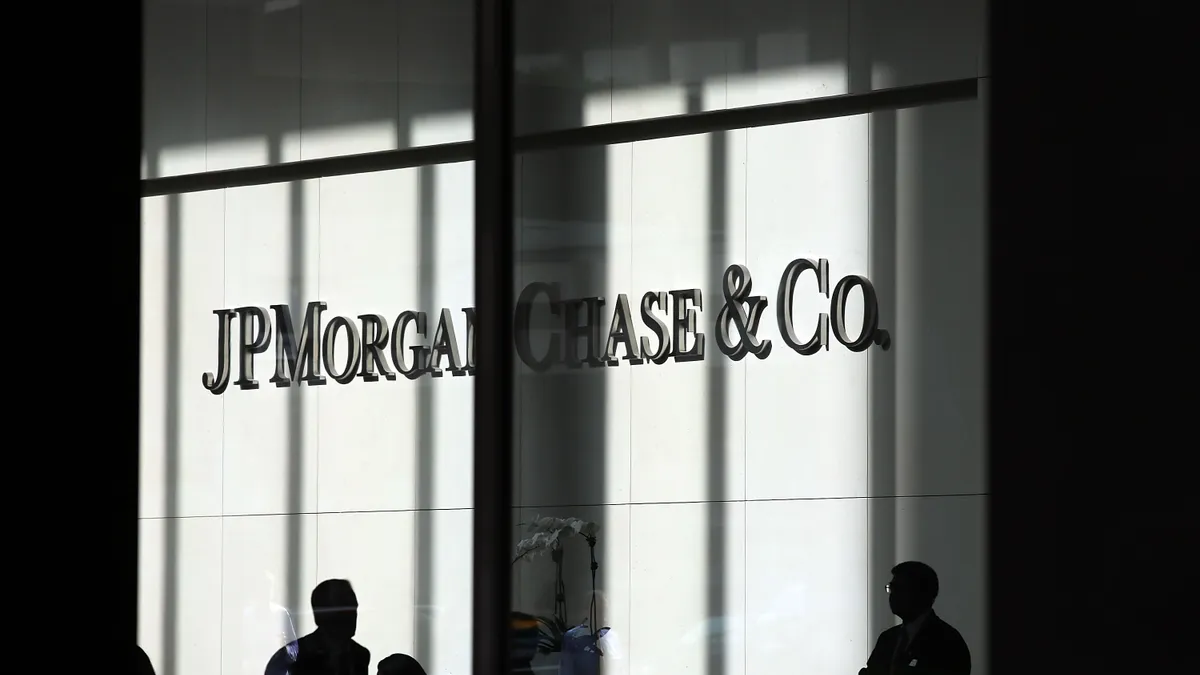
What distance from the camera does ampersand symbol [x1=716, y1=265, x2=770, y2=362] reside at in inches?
126

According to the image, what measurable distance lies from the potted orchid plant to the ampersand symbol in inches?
A: 24.5

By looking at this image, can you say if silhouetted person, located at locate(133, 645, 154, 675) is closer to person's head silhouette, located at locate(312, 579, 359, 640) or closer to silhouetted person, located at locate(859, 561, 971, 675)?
person's head silhouette, located at locate(312, 579, 359, 640)

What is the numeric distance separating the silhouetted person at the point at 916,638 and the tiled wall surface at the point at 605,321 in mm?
36

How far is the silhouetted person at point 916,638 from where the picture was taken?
2.88 metres

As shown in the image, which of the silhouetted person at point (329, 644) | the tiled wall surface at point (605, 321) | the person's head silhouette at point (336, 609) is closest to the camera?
the tiled wall surface at point (605, 321)

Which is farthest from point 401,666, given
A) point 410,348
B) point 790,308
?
point 790,308

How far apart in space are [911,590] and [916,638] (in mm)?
123

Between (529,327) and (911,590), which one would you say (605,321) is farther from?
(911,590)

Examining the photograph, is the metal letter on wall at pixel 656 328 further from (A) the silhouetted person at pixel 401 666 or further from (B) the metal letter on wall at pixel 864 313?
(A) the silhouetted person at pixel 401 666

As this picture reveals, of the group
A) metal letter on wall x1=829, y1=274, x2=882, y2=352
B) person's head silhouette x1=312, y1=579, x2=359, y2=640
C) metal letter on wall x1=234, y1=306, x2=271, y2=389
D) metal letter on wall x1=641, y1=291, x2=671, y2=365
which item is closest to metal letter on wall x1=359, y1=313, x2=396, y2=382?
metal letter on wall x1=234, y1=306, x2=271, y2=389

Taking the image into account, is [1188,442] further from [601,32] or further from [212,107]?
[212,107]

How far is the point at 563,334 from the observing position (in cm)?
304

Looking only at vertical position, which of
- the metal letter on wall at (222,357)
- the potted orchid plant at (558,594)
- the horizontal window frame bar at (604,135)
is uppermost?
the horizontal window frame bar at (604,135)

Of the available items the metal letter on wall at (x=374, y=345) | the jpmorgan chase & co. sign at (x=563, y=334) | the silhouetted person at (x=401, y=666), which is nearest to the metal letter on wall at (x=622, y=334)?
the jpmorgan chase & co. sign at (x=563, y=334)
